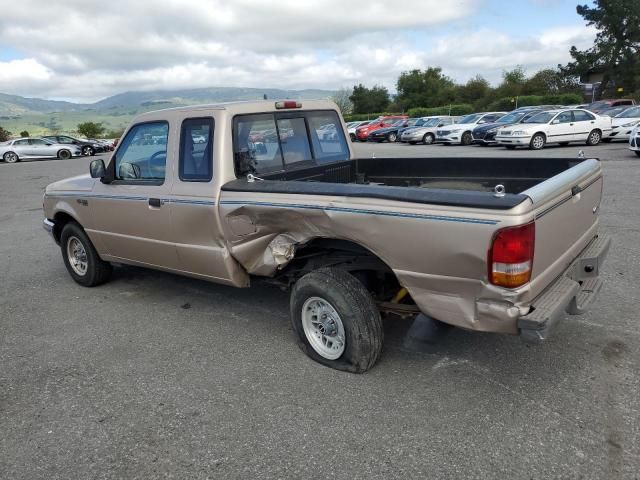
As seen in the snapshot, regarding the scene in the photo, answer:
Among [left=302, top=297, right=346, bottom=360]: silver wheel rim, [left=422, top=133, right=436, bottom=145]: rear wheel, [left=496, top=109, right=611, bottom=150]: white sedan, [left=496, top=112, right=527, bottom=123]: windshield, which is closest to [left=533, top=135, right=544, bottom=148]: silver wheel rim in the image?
[left=496, top=109, right=611, bottom=150]: white sedan

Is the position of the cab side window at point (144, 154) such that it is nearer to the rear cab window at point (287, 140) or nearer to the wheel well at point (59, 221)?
the rear cab window at point (287, 140)

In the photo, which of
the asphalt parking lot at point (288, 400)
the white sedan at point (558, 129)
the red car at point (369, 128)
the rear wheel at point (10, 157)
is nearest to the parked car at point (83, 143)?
the rear wheel at point (10, 157)

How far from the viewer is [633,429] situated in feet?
9.40

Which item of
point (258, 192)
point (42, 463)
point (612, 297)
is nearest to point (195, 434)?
point (42, 463)

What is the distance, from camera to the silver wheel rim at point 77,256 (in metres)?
5.83

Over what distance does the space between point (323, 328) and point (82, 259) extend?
3441 mm

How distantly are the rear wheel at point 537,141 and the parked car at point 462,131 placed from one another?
18.5 ft

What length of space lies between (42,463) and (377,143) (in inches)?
1228

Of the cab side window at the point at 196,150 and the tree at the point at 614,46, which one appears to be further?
the tree at the point at 614,46

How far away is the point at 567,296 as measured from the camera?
308 cm

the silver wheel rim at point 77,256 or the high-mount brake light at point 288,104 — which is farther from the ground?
→ the high-mount brake light at point 288,104

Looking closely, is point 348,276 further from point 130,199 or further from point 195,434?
point 130,199

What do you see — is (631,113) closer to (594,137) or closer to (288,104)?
(594,137)

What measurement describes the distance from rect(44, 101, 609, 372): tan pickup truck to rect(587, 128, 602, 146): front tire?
17.1 metres
